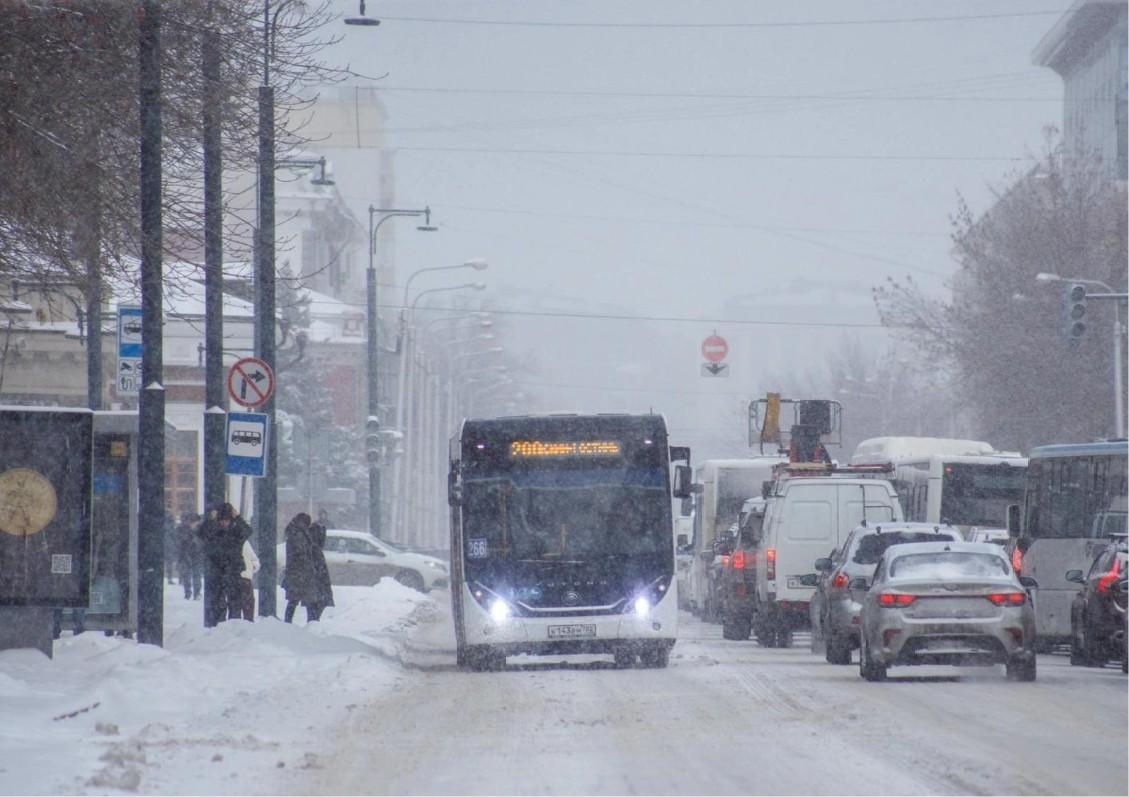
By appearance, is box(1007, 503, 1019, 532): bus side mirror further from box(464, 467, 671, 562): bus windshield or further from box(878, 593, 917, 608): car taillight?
box(878, 593, 917, 608): car taillight

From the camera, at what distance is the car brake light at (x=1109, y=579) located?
80.6ft

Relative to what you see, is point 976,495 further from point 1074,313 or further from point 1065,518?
point 1065,518

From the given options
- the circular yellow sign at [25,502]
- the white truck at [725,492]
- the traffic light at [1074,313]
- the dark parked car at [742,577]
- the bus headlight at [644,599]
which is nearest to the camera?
the circular yellow sign at [25,502]

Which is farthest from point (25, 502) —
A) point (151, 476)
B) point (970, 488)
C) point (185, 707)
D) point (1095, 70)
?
point (1095, 70)

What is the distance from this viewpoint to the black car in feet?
80.2

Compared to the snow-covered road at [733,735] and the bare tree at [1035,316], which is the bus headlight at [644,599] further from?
the bare tree at [1035,316]

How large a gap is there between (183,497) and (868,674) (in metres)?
46.0

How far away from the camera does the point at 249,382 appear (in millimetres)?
Answer: 26953

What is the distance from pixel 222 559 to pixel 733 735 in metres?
12.8

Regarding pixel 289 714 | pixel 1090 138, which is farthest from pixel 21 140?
pixel 1090 138

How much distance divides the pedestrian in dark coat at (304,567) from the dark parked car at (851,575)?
25.5ft

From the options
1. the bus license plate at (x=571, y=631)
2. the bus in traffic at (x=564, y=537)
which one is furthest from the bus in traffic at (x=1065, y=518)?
the bus license plate at (x=571, y=631)

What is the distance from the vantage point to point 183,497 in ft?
214

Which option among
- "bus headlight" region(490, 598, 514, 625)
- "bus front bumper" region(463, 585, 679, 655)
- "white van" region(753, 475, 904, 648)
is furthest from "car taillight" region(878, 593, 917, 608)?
"white van" region(753, 475, 904, 648)
